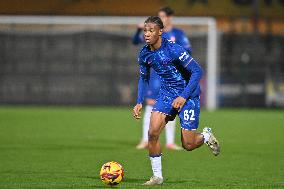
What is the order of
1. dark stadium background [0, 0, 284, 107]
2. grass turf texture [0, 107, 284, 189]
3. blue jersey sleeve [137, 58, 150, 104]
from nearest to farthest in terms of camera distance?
blue jersey sleeve [137, 58, 150, 104] → grass turf texture [0, 107, 284, 189] → dark stadium background [0, 0, 284, 107]

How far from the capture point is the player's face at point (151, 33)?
10039 millimetres

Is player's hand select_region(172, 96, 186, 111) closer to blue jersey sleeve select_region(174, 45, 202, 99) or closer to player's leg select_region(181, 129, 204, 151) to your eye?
blue jersey sleeve select_region(174, 45, 202, 99)

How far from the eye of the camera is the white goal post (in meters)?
25.3

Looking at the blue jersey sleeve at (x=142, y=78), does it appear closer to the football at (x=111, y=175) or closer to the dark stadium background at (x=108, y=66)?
the football at (x=111, y=175)

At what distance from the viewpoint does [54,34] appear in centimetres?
2670

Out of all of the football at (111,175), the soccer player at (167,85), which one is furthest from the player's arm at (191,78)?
the football at (111,175)

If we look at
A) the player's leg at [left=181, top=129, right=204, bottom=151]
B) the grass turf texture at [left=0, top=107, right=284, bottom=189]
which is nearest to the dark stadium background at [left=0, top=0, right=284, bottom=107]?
the grass turf texture at [left=0, top=107, right=284, bottom=189]

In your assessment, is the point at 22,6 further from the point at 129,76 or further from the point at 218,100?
the point at 218,100

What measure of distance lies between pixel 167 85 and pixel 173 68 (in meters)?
0.24

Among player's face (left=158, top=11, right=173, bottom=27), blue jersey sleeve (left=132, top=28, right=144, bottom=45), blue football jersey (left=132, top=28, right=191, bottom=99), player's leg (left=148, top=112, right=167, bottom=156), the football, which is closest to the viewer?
the football

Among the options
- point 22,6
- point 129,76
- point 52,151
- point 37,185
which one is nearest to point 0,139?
point 52,151

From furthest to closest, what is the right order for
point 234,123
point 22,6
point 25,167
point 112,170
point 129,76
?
point 129,76 → point 22,6 → point 234,123 → point 25,167 → point 112,170

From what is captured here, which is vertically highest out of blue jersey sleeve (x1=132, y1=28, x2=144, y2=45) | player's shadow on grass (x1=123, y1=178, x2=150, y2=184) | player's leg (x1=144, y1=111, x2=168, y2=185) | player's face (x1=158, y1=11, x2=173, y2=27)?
player's face (x1=158, y1=11, x2=173, y2=27)

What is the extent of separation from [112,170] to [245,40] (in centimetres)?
1786
